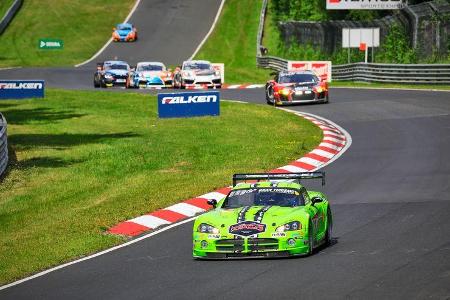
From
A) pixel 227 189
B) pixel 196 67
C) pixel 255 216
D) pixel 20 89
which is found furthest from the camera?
pixel 196 67

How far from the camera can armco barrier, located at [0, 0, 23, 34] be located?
283ft

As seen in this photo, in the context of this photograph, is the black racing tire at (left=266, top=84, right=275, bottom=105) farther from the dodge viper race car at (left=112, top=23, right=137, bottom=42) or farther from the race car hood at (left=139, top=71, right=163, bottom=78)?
the dodge viper race car at (left=112, top=23, right=137, bottom=42)

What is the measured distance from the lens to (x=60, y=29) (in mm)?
86562

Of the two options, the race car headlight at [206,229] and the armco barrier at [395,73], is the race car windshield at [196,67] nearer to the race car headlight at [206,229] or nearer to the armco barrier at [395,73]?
the armco barrier at [395,73]

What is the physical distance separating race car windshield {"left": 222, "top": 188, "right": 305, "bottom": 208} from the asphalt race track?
905 millimetres

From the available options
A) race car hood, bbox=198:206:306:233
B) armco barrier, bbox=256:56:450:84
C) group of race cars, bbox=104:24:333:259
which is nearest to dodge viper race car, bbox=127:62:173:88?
armco barrier, bbox=256:56:450:84

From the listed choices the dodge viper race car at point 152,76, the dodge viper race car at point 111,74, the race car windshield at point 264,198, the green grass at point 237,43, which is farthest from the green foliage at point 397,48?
the race car windshield at point 264,198

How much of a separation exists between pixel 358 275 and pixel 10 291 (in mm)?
4503

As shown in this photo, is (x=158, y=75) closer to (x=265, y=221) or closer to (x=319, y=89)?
(x=319, y=89)

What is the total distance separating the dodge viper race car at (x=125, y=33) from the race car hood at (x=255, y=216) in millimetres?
65855

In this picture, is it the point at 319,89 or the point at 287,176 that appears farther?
the point at 319,89

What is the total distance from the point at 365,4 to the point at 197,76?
63.2ft

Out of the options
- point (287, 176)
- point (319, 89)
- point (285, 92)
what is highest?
point (287, 176)

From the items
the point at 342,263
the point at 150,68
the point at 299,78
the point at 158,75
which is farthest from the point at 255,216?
the point at 150,68
